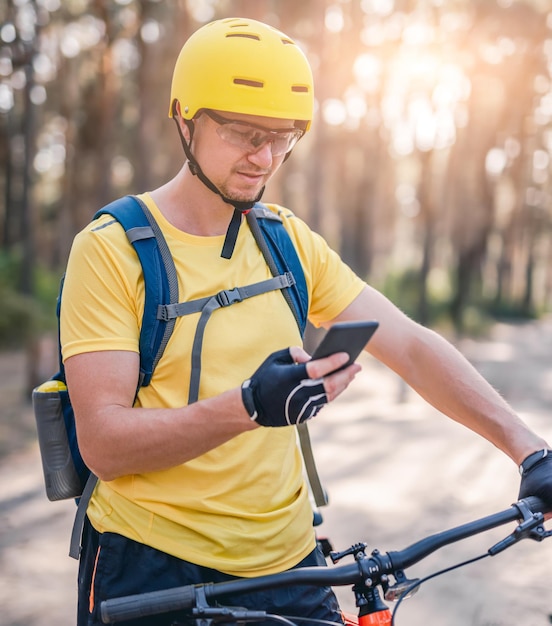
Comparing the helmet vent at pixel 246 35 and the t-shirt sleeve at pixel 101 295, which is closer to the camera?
the t-shirt sleeve at pixel 101 295

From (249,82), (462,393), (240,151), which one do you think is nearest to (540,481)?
(462,393)

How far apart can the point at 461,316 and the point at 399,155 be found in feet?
84.0

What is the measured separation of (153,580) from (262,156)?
1.14 m

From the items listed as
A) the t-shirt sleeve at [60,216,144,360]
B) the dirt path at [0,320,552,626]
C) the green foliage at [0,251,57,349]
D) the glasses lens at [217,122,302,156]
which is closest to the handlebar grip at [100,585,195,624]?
the t-shirt sleeve at [60,216,144,360]

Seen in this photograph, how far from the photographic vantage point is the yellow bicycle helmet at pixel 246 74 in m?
2.26

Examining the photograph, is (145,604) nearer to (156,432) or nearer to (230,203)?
(156,432)

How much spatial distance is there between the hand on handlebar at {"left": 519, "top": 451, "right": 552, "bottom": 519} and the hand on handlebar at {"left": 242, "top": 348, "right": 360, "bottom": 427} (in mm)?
719

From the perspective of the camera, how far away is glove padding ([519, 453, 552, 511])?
7.13 ft

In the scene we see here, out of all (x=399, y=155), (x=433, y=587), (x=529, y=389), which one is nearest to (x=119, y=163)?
(x=399, y=155)

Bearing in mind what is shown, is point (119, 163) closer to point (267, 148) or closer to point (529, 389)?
point (529, 389)

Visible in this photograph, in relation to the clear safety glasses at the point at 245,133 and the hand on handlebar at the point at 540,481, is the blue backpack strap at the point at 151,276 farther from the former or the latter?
the hand on handlebar at the point at 540,481

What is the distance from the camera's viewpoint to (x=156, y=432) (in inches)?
76.5

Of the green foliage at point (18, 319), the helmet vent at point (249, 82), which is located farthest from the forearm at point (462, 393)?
the green foliage at point (18, 319)

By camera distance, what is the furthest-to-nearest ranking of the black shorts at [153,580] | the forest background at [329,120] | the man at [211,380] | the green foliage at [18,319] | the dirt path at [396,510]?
the forest background at [329,120] → the green foliage at [18,319] → the dirt path at [396,510] → the black shorts at [153,580] → the man at [211,380]
